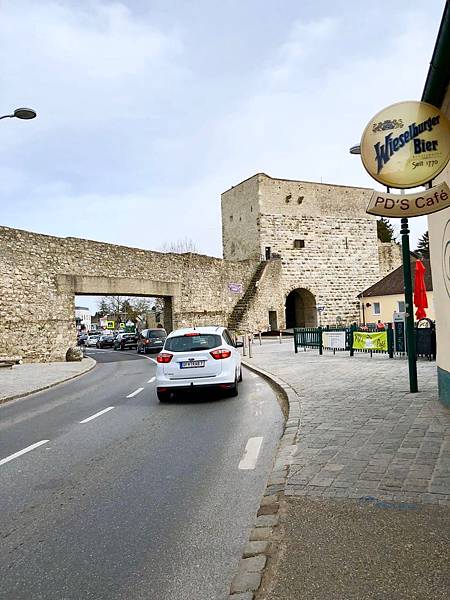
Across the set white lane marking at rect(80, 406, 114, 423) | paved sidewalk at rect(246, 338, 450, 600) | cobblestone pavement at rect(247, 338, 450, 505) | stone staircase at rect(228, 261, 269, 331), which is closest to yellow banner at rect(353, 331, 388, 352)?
cobblestone pavement at rect(247, 338, 450, 505)

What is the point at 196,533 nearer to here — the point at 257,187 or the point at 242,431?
the point at 242,431

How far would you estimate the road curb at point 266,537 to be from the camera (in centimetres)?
312

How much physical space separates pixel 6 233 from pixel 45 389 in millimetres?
11852

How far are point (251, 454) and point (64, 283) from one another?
74.5ft

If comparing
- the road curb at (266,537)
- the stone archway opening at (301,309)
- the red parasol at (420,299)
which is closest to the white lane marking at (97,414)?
the road curb at (266,537)

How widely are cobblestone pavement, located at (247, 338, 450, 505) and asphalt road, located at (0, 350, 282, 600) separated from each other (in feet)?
1.92

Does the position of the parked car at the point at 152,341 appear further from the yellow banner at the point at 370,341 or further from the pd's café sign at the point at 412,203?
the pd's café sign at the point at 412,203

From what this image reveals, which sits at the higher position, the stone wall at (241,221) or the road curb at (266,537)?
the stone wall at (241,221)

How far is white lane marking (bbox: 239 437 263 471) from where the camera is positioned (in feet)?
19.6

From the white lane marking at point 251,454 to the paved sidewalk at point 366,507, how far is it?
0.41 m

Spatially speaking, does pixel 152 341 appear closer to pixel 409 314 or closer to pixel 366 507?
pixel 409 314

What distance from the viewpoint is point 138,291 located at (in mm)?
31641

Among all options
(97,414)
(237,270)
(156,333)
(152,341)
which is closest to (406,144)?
(97,414)

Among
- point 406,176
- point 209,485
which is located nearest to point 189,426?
point 209,485
